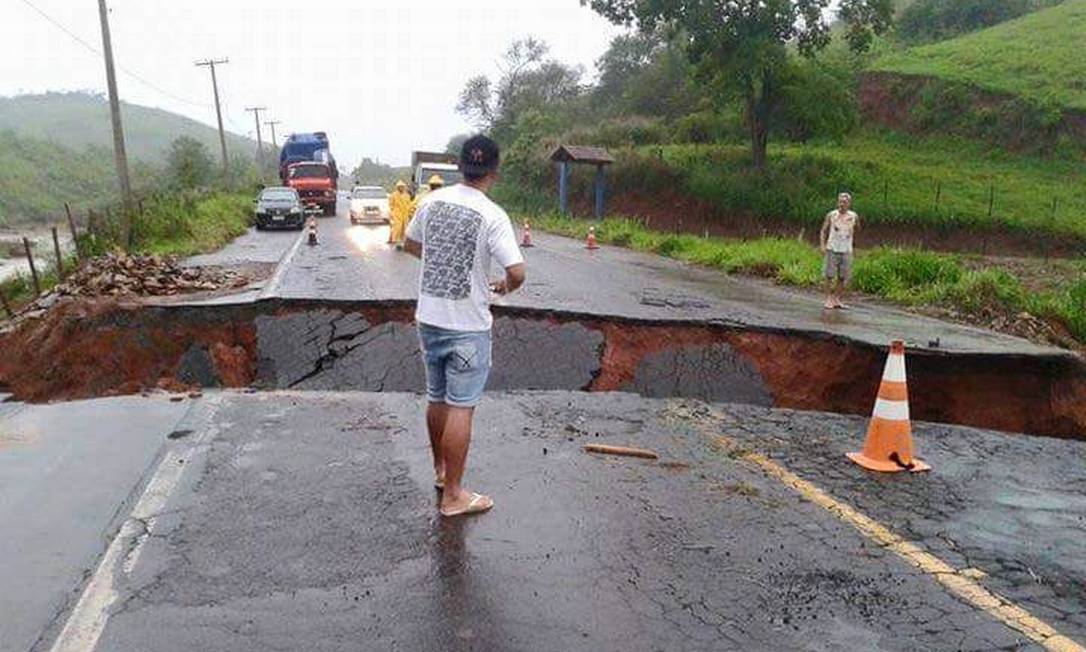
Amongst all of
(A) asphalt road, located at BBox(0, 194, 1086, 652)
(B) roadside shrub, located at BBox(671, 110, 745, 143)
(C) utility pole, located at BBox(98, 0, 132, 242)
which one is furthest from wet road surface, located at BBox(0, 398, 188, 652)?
(B) roadside shrub, located at BBox(671, 110, 745, 143)

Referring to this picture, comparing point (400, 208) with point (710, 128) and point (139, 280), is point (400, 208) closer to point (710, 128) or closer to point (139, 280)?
point (139, 280)

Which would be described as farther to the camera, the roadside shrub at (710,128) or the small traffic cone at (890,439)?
the roadside shrub at (710,128)

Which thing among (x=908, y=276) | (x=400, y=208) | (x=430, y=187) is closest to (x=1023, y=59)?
(x=908, y=276)

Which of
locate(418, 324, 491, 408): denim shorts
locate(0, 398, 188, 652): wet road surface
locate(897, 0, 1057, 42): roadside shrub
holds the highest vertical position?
locate(897, 0, 1057, 42): roadside shrub

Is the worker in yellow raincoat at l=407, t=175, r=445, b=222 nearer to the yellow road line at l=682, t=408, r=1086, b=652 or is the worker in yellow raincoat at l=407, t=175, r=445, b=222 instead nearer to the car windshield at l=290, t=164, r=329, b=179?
the yellow road line at l=682, t=408, r=1086, b=652

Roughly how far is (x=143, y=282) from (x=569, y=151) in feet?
71.2

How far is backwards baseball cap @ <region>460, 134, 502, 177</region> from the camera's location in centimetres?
413

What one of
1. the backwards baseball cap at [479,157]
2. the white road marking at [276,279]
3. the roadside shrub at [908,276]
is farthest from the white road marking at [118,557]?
the roadside shrub at [908,276]

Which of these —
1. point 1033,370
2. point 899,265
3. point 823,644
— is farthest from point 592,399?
point 899,265

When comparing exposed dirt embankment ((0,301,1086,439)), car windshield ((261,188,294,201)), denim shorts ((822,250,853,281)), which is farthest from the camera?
car windshield ((261,188,294,201))

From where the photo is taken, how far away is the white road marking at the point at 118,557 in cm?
308

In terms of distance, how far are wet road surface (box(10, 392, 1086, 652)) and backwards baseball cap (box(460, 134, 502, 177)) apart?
5.68 ft

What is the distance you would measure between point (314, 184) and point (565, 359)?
94.7 feet

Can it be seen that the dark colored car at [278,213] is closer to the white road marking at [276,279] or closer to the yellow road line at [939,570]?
the white road marking at [276,279]
